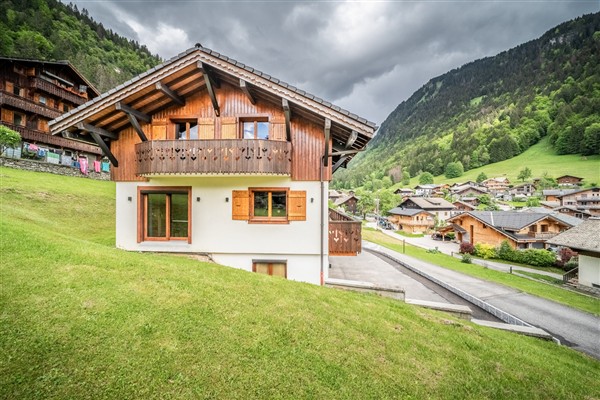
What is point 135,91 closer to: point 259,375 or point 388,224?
point 259,375

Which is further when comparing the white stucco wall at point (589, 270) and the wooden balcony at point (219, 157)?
the white stucco wall at point (589, 270)

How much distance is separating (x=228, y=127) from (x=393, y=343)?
8.65m

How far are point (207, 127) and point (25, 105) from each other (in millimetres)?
38195

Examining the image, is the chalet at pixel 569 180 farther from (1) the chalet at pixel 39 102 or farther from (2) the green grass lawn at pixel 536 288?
(1) the chalet at pixel 39 102

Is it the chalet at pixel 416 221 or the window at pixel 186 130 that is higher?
the window at pixel 186 130

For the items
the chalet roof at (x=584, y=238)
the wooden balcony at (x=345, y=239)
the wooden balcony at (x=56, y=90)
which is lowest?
the chalet roof at (x=584, y=238)

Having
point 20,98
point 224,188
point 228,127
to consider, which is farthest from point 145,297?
point 20,98

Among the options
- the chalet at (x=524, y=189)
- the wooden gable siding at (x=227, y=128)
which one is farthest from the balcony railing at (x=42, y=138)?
the chalet at (x=524, y=189)

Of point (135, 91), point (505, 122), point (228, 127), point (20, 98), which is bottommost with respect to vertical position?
point (228, 127)

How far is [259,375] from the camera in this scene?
3.42 m

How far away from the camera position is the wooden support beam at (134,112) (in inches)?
353

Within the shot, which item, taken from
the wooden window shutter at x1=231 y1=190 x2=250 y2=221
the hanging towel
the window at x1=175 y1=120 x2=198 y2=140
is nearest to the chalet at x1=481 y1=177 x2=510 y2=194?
the wooden window shutter at x1=231 y1=190 x2=250 y2=221

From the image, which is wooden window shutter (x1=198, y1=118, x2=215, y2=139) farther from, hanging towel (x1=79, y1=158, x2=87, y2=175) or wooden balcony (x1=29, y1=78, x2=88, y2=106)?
wooden balcony (x1=29, y1=78, x2=88, y2=106)

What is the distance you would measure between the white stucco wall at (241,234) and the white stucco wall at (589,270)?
28.9 m
